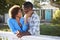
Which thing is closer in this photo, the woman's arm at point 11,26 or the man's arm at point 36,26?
the man's arm at point 36,26

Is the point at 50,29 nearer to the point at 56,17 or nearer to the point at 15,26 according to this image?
the point at 56,17

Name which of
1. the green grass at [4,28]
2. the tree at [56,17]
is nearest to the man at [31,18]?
the tree at [56,17]

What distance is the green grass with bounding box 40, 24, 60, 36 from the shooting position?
3.49m

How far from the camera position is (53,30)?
138 inches

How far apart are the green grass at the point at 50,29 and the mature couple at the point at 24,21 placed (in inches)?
3.8

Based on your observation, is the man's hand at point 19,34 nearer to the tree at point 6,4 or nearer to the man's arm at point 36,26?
the man's arm at point 36,26

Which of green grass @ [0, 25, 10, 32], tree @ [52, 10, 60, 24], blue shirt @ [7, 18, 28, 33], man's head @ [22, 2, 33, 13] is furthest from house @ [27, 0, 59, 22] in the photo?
green grass @ [0, 25, 10, 32]

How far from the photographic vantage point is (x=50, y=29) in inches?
139

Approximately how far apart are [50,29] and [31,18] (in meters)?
0.34

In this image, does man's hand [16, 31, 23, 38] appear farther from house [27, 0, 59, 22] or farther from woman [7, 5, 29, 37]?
house [27, 0, 59, 22]

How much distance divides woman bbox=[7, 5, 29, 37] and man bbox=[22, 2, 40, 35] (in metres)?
0.08

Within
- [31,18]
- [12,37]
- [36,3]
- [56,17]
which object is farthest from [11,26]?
[56,17]

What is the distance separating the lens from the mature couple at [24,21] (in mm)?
3467

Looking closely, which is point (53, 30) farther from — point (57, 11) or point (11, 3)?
point (11, 3)
